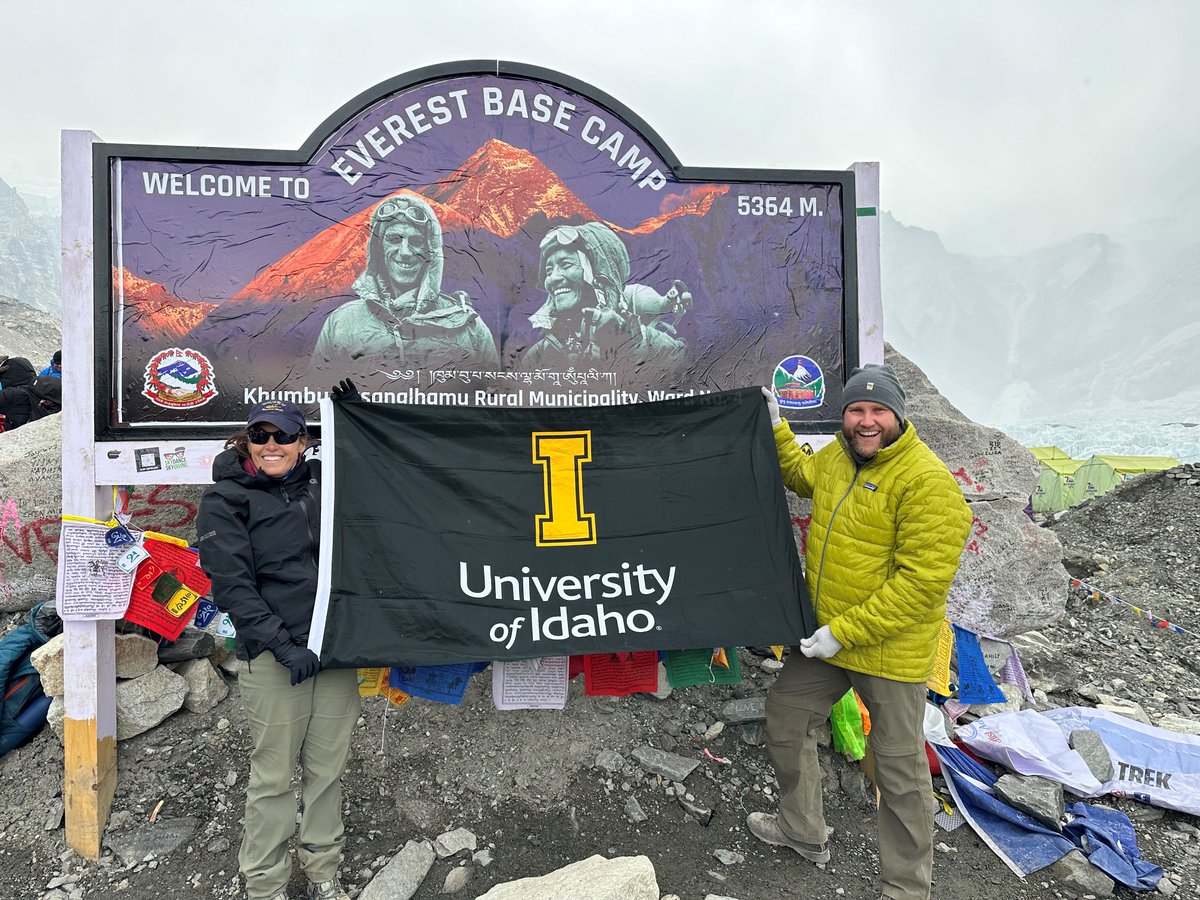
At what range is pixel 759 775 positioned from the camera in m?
3.93

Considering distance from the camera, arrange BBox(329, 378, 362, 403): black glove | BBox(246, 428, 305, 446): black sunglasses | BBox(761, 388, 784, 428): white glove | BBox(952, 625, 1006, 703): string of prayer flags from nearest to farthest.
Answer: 1. BBox(246, 428, 305, 446): black sunglasses
2. BBox(329, 378, 362, 403): black glove
3. BBox(761, 388, 784, 428): white glove
4. BBox(952, 625, 1006, 703): string of prayer flags

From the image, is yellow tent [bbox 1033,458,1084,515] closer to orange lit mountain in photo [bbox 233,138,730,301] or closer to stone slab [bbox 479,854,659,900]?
orange lit mountain in photo [bbox 233,138,730,301]

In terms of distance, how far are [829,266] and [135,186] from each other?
13.7ft

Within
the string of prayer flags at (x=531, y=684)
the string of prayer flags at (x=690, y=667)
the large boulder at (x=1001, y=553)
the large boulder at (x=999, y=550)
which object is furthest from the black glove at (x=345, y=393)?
the large boulder at (x=1001, y=553)

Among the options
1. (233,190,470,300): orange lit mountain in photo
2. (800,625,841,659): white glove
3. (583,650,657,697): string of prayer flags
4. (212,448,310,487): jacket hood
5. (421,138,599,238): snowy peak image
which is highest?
(421,138,599,238): snowy peak image

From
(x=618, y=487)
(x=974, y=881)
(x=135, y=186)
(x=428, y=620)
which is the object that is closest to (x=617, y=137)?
(x=618, y=487)

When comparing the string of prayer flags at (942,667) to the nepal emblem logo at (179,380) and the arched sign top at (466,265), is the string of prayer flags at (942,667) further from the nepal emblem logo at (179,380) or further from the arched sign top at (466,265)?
the nepal emblem logo at (179,380)

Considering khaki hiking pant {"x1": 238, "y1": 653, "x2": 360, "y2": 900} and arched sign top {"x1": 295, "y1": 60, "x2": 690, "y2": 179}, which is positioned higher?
arched sign top {"x1": 295, "y1": 60, "x2": 690, "y2": 179}

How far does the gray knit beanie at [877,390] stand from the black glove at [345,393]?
2465 mm

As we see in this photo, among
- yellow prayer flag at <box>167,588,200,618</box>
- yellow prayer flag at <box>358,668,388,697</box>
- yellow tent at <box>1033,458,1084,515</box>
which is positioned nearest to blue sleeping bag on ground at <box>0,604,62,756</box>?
yellow prayer flag at <box>167,588,200,618</box>

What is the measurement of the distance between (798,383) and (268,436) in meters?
3.05

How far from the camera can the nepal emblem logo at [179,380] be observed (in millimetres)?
3542

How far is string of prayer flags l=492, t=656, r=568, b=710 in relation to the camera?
11.7 feet

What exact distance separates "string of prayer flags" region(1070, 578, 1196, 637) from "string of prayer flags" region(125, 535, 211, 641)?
887cm
